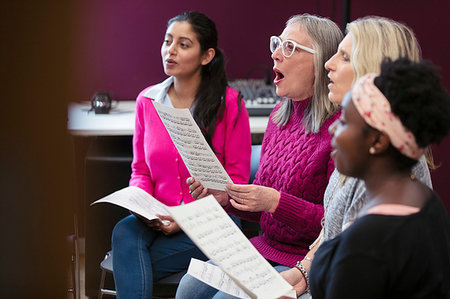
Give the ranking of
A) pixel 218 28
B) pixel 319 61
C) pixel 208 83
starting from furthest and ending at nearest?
pixel 218 28, pixel 208 83, pixel 319 61

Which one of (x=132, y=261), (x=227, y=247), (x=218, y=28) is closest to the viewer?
(x=227, y=247)

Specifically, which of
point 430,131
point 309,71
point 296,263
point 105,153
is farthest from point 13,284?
point 105,153

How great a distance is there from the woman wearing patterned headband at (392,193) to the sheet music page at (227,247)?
263mm

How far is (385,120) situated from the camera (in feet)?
3.22

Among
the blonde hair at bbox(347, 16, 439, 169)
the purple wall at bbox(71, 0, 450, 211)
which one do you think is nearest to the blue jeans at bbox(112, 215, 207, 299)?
the blonde hair at bbox(347, 16, 439, 169)

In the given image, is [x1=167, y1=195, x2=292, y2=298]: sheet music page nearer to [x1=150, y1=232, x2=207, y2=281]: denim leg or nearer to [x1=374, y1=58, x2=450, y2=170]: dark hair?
[x1=374, y1=58, x2=450, y2=170]: dark hair

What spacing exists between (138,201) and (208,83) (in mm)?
603

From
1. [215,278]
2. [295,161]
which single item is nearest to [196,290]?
[215,278]

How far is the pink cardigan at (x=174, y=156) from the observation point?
2221mm

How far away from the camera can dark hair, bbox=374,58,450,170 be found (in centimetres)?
96

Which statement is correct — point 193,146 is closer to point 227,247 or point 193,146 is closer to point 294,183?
point 294,183

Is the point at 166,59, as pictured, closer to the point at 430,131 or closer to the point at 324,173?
the point at 324,173

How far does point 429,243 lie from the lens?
Result: 100 centimetres

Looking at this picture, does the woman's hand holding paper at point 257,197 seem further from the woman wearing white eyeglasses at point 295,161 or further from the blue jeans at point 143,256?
the blue jeans at point 143,256
